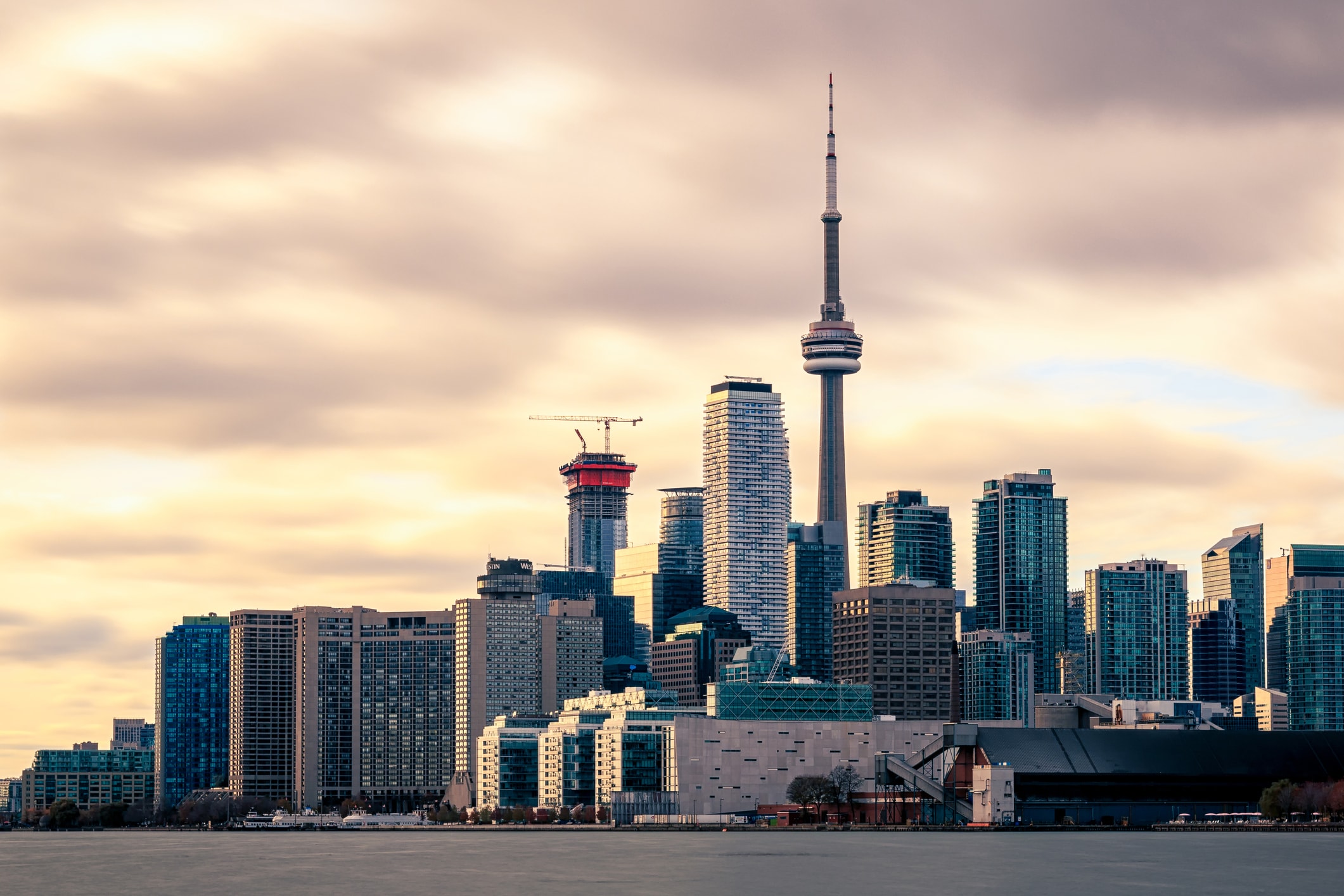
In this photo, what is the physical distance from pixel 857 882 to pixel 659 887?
18.4 metres

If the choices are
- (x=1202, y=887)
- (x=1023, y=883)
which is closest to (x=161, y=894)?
(x=1023, y=883)

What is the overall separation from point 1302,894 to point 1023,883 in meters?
25.8

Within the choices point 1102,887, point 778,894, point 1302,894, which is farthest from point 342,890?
point 1302,894

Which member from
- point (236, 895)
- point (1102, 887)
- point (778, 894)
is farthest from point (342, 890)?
point (1102, 887)

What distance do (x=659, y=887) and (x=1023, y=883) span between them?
32805 millimetres

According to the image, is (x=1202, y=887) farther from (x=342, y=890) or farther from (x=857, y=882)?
(x=342, y=890)

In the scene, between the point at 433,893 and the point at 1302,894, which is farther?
the point at 433,893

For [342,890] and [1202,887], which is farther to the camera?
[342,890]

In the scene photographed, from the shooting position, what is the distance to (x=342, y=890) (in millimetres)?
198375

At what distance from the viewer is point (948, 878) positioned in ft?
652

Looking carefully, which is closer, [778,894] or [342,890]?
[778,894]

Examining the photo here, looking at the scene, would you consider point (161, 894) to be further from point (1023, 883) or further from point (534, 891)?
point (1023, 883)

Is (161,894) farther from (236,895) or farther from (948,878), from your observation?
(948,878)

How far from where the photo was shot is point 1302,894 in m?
177
